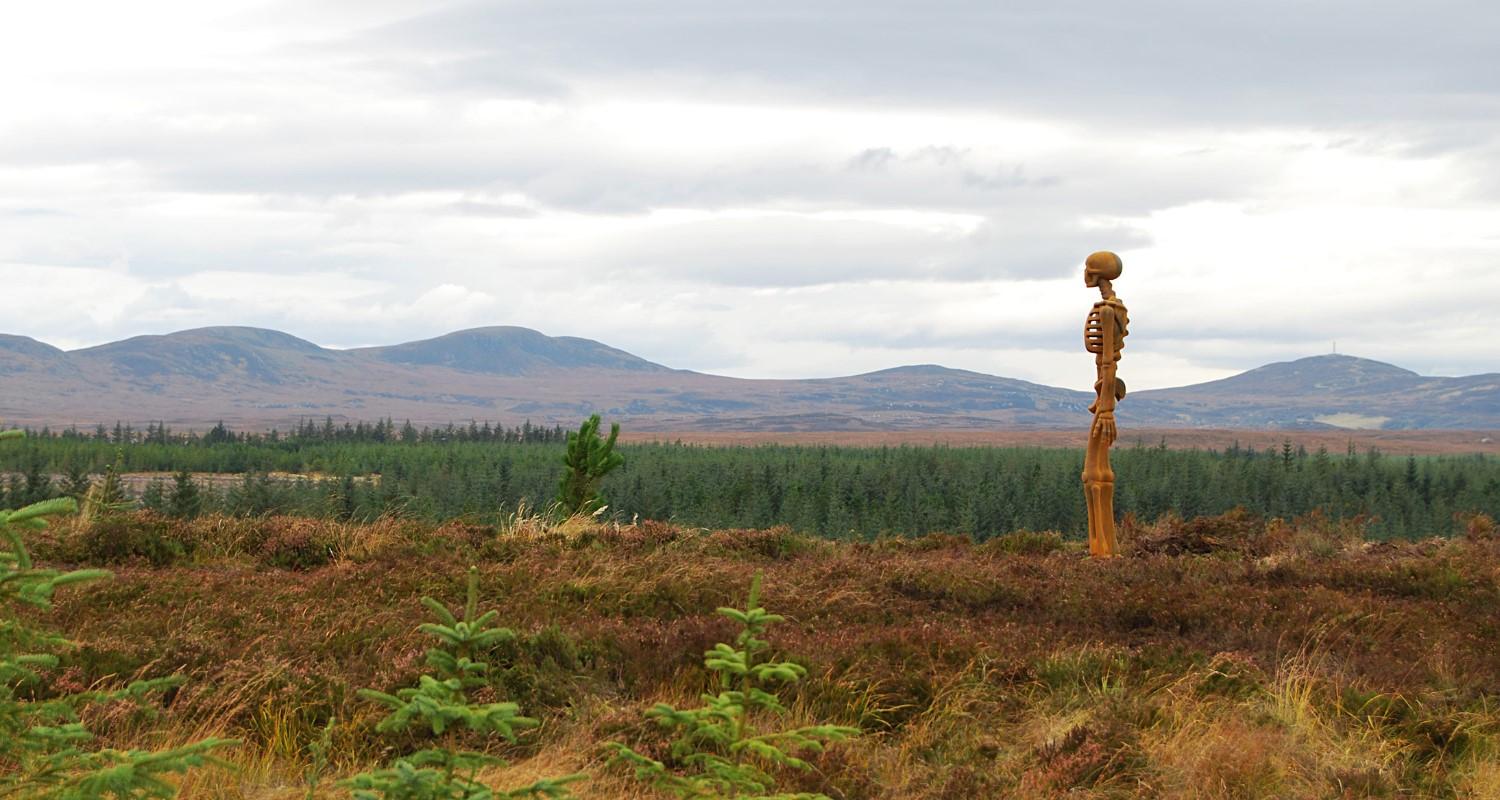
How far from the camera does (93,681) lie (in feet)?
27.1

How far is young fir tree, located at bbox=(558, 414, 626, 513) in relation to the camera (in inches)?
789

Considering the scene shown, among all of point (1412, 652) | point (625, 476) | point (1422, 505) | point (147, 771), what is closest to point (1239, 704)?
point (1412, 652)

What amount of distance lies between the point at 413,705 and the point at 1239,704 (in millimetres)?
6128

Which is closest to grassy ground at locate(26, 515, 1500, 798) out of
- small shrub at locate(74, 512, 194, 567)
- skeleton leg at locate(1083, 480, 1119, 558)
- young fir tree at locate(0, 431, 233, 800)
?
small shrub at locate(74, 512, 194, 567)

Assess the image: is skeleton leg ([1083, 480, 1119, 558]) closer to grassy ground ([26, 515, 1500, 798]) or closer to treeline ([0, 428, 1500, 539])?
grassy ground ([26, 515, 1500, 798])

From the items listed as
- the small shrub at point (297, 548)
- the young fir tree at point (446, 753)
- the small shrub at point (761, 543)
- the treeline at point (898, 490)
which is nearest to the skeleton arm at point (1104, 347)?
the small shrub at point (761, 543)

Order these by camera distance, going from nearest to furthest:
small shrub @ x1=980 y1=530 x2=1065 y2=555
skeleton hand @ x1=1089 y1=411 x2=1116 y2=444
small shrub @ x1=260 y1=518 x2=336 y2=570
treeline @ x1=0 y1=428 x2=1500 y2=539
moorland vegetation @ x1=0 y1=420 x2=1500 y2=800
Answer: moorland vegetation @ x1=0 y1=420 x2=1500 y2=800
small shrub @ x1=260 y1=518 x2=336 y2=570
skeleton hand @ x1=1089 y1=411 x2=1116 y2=444
small shrub @ x1=980 y1=530 x2=1065 y2=555
treeline @ x1=0 y1=428 x2=1500 y2=539

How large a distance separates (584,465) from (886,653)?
36.7ft

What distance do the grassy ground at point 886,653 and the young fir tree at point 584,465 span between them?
5.48 m

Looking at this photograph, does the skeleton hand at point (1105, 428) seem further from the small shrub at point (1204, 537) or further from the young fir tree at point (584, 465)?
the young fir tree at point (584, 465)

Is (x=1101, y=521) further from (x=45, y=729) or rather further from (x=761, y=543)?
(x=45, y=729)

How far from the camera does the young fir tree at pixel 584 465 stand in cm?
2005

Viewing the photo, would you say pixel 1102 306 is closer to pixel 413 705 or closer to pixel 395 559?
pixel 395 559

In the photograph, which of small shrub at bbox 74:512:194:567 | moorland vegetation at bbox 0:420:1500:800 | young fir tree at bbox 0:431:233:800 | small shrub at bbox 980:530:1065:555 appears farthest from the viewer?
small shrub at bbox 980:530:1065:555
